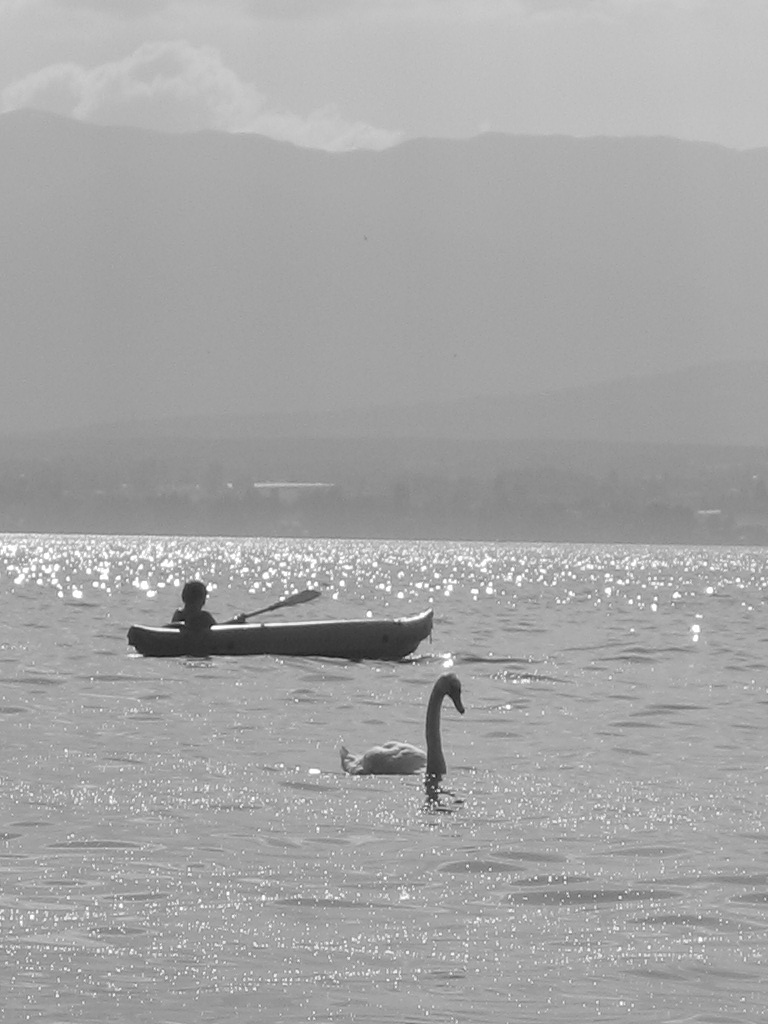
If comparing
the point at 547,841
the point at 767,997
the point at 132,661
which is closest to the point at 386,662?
the point at 132,661

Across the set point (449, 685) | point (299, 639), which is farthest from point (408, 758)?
point (299, 639)

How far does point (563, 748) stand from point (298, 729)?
16.4 ft

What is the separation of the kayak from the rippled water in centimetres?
83

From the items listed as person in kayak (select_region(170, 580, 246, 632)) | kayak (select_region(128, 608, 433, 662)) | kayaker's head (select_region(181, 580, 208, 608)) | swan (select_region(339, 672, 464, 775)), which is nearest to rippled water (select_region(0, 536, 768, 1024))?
swan (select_region(339, 672, 464, 775))

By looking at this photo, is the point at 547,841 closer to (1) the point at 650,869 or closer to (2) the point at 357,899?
(1) the point at 650,869

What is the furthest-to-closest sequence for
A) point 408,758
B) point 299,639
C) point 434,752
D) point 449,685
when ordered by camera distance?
point 299,639 < point 449,685 < point 408,758 < point 434,752

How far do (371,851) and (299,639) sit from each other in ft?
100

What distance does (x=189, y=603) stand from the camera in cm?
5006

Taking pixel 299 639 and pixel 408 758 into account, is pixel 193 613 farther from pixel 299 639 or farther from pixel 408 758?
pixel 408 758

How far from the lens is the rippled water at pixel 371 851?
54.9 feet

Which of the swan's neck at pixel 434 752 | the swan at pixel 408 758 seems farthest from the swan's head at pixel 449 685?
the swan's neck at pixel 434 752

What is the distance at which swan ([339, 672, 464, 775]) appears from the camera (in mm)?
28406

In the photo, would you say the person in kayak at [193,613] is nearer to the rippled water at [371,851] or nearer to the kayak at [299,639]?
the kayak at [299,639]

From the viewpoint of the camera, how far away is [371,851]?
2255cm
